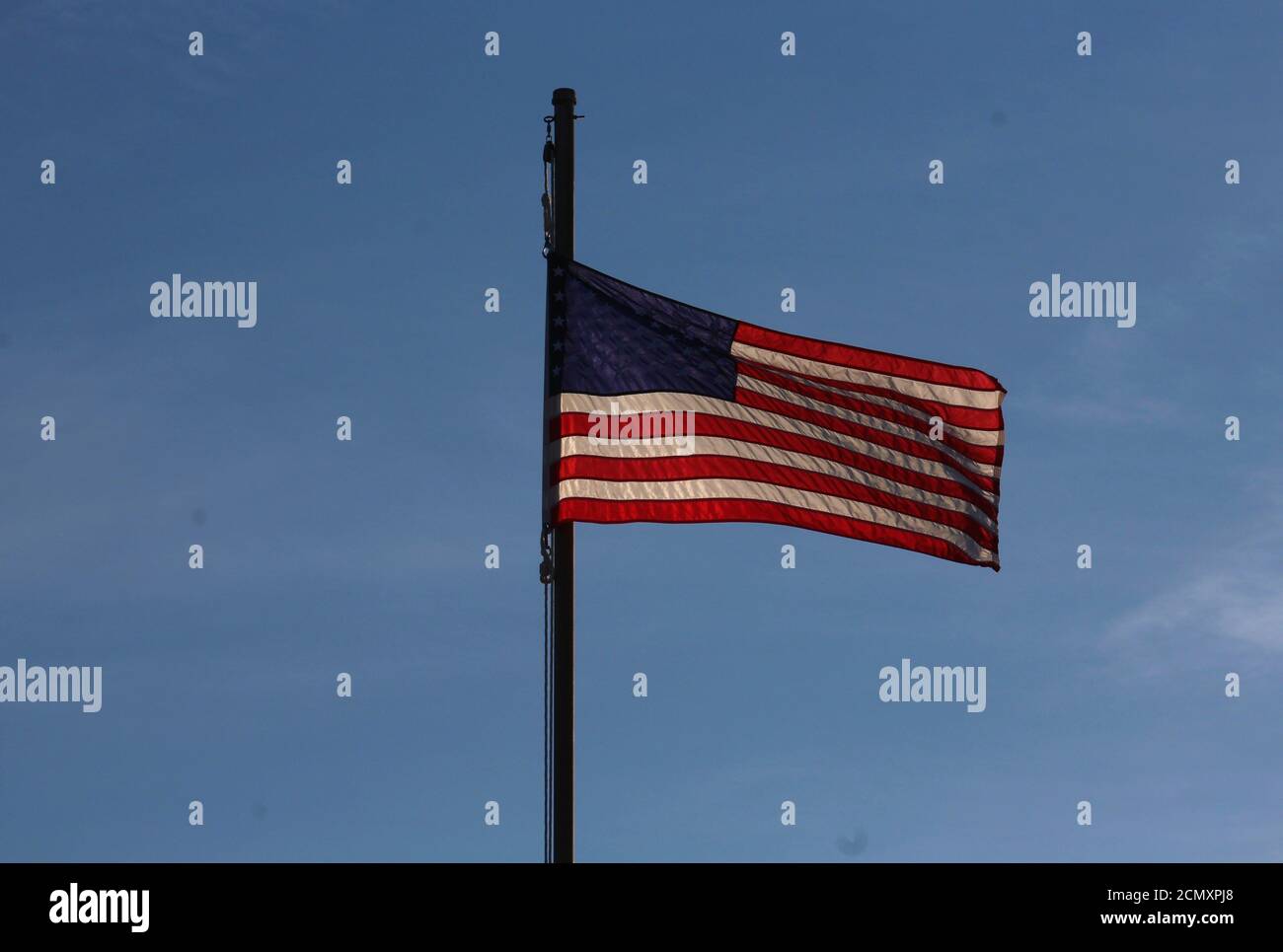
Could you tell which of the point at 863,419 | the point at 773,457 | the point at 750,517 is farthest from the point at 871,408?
the point at 750,517

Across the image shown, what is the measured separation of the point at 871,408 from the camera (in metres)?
24.3

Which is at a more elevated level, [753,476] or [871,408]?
[871,408]

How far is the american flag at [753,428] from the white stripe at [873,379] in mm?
14

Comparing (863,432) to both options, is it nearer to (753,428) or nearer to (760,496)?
(753,428)

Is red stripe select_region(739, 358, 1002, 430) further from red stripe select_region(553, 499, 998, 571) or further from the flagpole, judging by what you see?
the flagpole

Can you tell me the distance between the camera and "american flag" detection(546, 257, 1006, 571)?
2273cm

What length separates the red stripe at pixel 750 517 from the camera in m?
22.3

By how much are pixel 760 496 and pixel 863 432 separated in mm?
1517

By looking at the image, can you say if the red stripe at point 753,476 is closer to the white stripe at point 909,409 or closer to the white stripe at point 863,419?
the white stripe at point 863,419

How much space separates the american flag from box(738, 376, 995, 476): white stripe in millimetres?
14
